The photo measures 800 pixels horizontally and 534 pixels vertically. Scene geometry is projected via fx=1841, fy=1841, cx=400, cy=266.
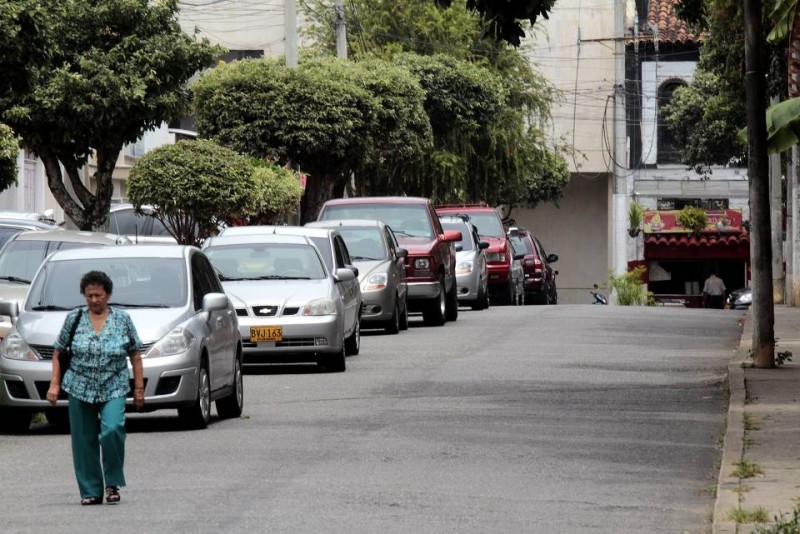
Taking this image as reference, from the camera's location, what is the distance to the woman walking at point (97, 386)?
1104 cm

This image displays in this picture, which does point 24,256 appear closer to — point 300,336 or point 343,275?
point 300,336

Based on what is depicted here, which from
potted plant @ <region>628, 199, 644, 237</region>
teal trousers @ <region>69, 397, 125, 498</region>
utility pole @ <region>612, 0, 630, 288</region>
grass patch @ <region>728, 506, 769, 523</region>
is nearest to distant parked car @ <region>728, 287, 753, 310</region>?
potted plant @ <region>628, 199, 644, 237</region>

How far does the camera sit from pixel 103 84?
2947cm

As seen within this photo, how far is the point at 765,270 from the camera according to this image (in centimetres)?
2108

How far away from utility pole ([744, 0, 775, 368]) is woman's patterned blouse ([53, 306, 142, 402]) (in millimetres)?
10973

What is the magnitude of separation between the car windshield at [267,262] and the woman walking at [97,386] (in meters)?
10.5

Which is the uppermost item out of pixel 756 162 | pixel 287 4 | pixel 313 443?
pixel 287 4

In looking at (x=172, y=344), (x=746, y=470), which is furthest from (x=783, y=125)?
(x=746, y=470)

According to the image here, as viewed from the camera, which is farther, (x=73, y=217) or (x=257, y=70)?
(x=257, y=70)

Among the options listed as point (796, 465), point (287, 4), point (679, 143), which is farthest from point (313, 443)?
point (679, 143)

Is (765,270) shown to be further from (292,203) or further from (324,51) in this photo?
(324,51)

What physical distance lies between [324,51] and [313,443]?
40.3m

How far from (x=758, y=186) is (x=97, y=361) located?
37.2ft

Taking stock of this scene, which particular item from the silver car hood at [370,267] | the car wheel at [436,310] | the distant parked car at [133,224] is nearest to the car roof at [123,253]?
the silver car hood at [370,267]
